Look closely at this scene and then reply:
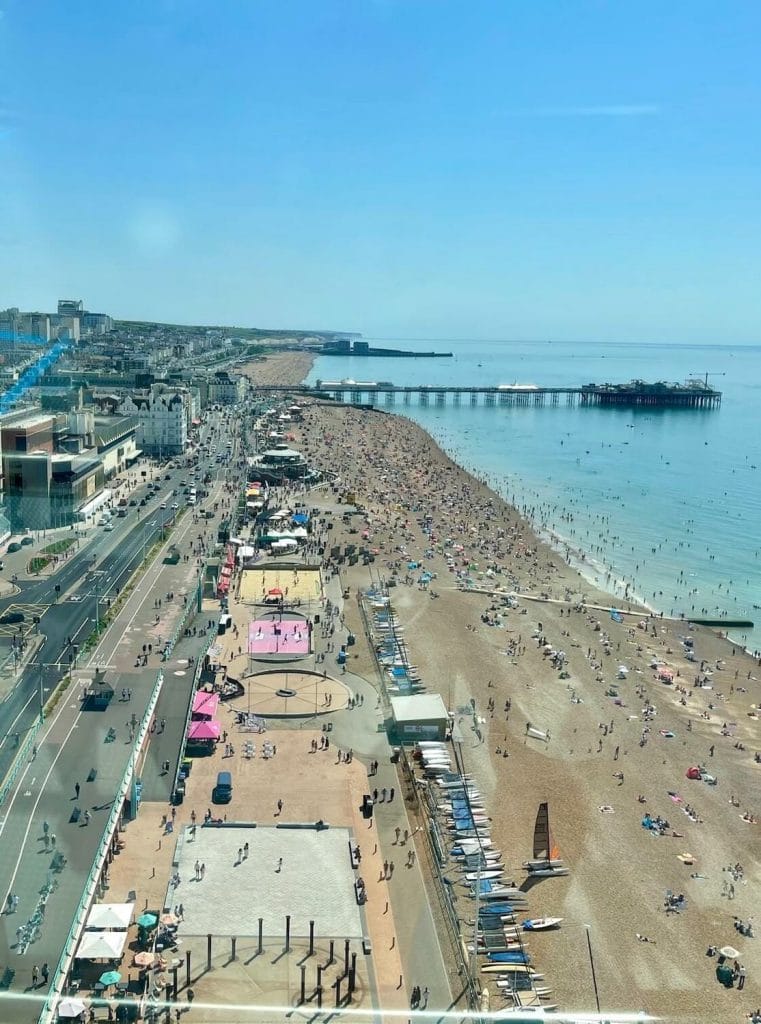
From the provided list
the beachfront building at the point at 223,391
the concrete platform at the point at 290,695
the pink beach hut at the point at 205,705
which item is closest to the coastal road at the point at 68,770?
the pink beach hut at the point at 205,705

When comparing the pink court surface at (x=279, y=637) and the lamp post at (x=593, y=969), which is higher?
the pink court surface at (x=279, y=637)

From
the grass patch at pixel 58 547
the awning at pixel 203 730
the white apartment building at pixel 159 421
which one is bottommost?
the awning at pixel 203 730

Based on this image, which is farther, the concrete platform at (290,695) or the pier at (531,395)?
the pier at (531,395)

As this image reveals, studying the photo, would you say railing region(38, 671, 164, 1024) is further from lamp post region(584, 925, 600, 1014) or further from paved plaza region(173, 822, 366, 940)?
lamp post region(584, 925, 600, 1014)

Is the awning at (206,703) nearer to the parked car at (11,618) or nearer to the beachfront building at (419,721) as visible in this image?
the beachfront building at (419,721)

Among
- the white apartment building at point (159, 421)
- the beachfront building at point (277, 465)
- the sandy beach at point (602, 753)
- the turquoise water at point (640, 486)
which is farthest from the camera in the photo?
the white apartment building at point (159, 421)

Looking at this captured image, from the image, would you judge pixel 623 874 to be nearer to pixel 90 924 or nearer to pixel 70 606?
pixel 90 924

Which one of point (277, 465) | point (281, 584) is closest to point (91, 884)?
point (281, 584)
